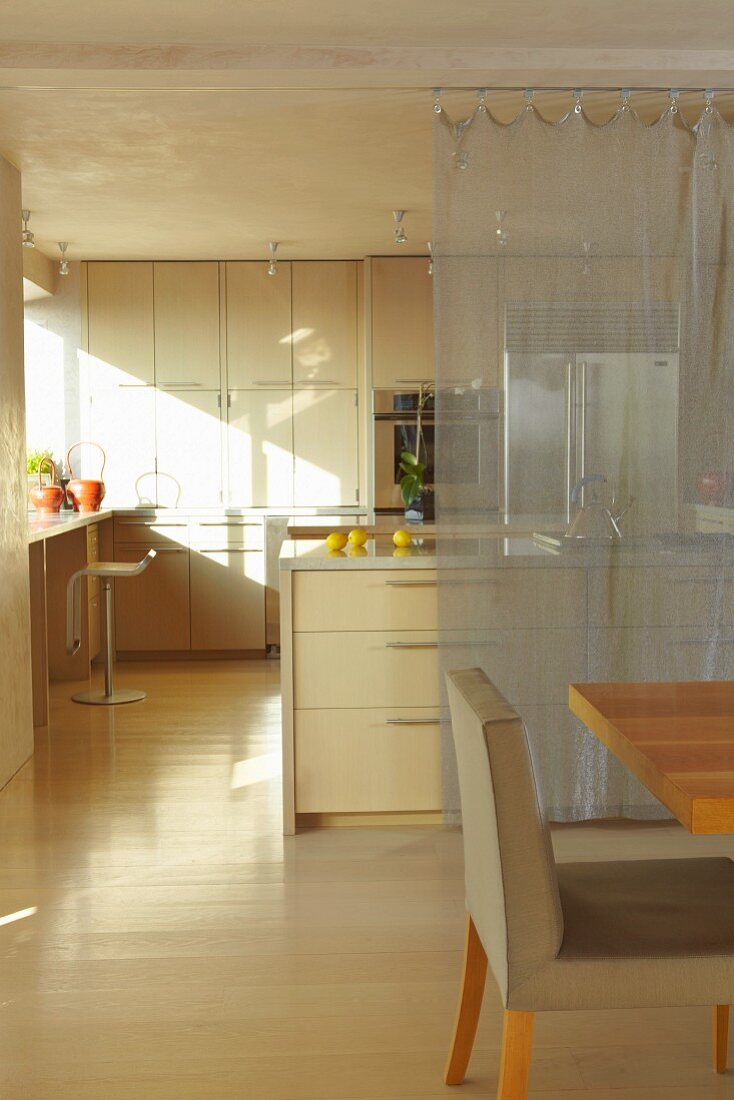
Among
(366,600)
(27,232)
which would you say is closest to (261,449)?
(27,232)

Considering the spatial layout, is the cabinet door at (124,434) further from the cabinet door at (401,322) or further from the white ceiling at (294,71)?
the white ceiling at (294,71)

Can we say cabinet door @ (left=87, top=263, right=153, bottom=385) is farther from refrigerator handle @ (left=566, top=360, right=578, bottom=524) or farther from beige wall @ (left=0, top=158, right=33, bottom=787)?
refrigerator handle @ (left=566, top=360, right=578, bottom=524)

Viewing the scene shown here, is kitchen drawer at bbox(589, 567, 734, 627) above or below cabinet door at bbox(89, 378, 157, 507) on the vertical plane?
below

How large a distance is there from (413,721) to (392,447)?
3361mm

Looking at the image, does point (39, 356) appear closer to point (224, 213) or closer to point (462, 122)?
point (224, 213)

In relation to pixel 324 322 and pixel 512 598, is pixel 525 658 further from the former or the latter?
pixel 324 322

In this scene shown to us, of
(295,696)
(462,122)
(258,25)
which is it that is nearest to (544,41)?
(462,122)

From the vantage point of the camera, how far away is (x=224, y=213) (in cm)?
578

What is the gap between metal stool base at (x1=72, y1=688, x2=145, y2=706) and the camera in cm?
582

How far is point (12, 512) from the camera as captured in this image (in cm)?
453

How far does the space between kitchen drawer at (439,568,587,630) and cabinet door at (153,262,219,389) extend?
381cm

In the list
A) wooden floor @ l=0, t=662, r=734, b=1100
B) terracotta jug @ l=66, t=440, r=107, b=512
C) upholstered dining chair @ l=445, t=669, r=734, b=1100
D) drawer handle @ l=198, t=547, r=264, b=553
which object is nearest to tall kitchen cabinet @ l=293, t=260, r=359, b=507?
drawer handle @ l=198, t=547, r=264, b=553

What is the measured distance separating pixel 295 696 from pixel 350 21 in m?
2.13

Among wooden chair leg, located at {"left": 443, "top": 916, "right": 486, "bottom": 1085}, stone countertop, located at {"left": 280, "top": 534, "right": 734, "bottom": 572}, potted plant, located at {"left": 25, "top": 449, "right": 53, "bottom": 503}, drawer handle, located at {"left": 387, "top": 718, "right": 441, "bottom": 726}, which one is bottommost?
wooden chair leg, located at {"left": 443, "top": 916, "right": 486, "bottom": 1085}
